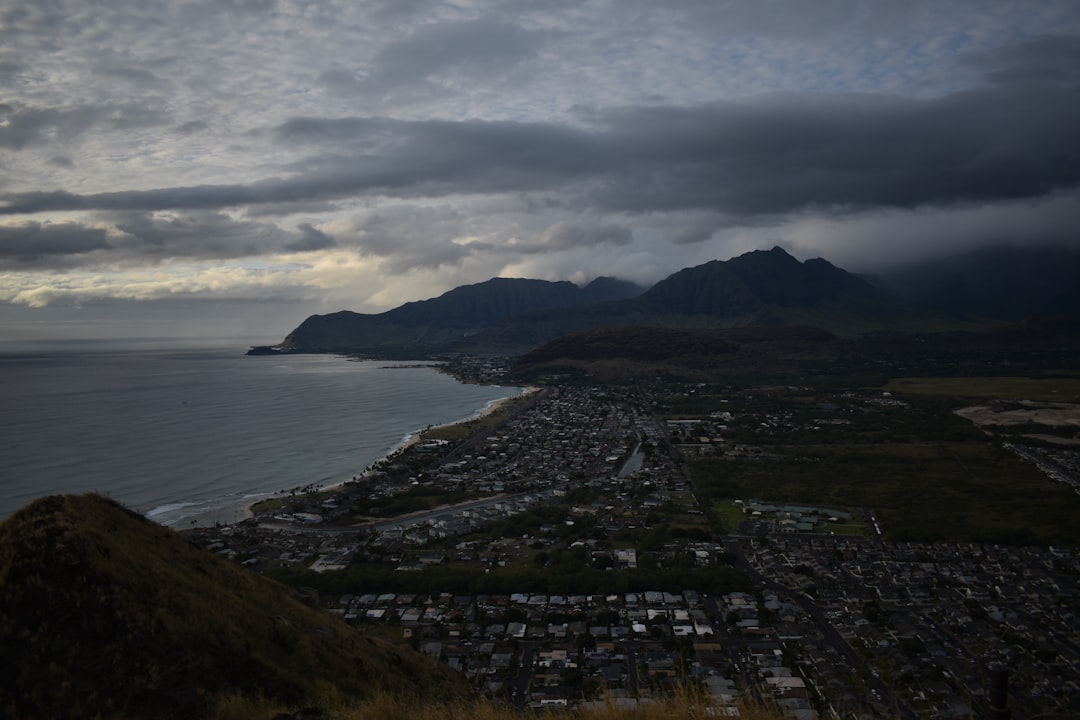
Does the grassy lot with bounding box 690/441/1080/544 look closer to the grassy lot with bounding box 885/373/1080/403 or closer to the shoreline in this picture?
the shoreline

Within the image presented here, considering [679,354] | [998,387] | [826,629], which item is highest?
[679,354]

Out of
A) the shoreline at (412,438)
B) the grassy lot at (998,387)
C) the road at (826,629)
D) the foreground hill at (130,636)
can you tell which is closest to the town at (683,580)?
the road at (826,629)

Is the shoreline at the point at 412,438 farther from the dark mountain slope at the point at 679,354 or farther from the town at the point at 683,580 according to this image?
the dark mountain slope at the point at 679,354

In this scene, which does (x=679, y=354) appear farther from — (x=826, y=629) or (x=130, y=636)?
(x=130, y=636)

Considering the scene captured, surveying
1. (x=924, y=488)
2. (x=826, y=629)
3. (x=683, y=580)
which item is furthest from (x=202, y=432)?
(x=924, y=488)

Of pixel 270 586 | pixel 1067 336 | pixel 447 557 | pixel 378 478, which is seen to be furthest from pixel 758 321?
pixel 270 586

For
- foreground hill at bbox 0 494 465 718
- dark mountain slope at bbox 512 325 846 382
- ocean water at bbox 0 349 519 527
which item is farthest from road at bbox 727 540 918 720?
dark mountain slope at bbox 512 325 846 382
